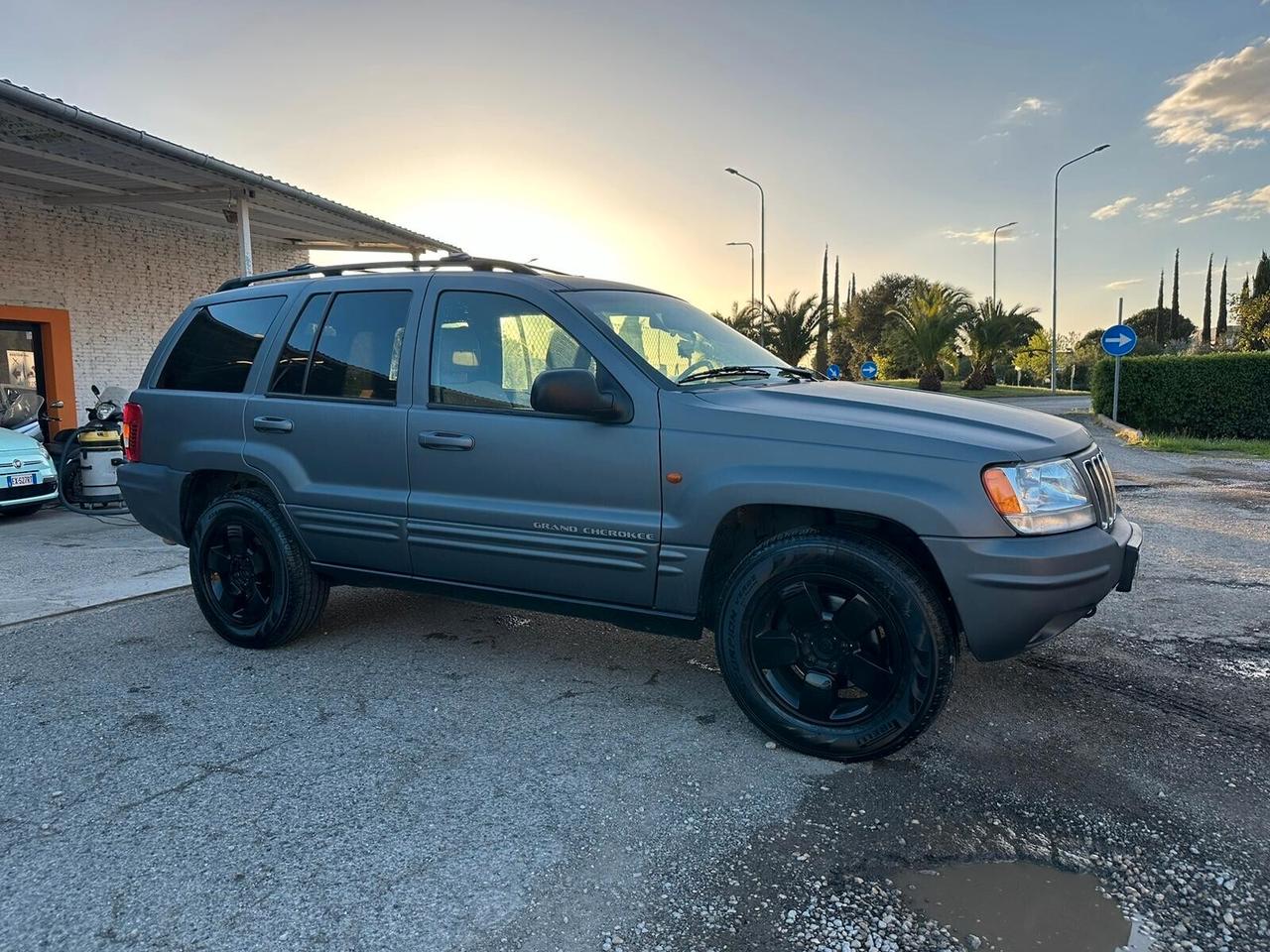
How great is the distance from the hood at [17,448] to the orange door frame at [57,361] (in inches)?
158

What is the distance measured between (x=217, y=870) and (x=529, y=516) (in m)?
1.62

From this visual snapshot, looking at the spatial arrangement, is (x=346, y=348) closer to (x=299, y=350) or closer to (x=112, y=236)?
(x=299, y=350)

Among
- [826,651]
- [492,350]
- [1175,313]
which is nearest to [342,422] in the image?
[492,350]

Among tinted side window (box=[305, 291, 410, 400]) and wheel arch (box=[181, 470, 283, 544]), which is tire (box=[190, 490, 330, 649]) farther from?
tinted side window (box=[305, 291, 410, 400])

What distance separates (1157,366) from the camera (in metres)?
15.5

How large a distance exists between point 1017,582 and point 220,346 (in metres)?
3.98

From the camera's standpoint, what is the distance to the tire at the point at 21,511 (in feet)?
26.7

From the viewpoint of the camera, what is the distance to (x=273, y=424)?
4.03 metres

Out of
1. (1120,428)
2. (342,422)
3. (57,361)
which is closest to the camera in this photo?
(342,422)

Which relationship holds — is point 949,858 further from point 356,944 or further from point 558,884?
point 356,944

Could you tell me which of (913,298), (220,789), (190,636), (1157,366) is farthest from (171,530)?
(913,298)

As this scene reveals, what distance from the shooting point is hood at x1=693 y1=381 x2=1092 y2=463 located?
2.77 metres

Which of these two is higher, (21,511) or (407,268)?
(407,268)

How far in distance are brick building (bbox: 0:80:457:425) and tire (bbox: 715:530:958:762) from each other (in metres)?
8.19
